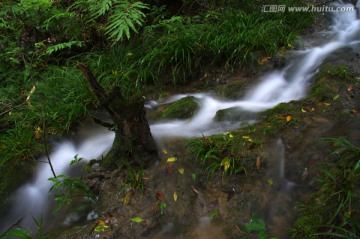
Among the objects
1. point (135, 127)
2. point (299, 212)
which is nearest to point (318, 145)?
point (299, 212)

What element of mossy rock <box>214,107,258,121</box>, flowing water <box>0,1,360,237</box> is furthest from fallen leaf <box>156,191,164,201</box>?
mossy rock <box>214,107,258,121</box>

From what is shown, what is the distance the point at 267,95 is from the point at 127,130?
2.35 m

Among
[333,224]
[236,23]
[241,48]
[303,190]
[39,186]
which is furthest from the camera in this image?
[236,23]

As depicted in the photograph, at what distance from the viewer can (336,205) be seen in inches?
83.2

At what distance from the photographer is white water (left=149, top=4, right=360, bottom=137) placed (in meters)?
3.69

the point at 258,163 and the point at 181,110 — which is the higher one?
the point at 181,110

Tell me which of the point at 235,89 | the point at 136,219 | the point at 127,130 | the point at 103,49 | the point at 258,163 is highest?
the point at 103,49

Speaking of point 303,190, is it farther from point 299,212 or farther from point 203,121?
point 203,121

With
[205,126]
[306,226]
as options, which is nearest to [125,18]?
[205,126]

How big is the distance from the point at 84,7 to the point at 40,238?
4.41 m

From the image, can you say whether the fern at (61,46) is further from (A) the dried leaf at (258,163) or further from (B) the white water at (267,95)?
(A) the dried leaf at (258,163)

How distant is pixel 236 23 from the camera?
521 centimetres

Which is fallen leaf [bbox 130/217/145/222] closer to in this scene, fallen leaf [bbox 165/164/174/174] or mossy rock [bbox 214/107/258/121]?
fallen leaf [bbox 165/164/174/174]

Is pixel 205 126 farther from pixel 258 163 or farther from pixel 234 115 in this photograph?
pixel 258 163
